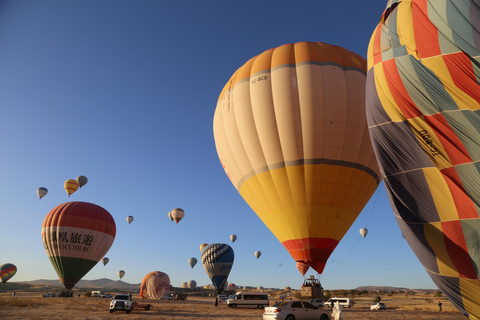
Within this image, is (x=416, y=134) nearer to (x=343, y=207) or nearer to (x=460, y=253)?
(x=460, y=253)

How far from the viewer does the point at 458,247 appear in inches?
369

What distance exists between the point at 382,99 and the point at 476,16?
10.4ft

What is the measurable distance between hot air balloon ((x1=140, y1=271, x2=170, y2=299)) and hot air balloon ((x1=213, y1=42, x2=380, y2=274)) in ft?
120

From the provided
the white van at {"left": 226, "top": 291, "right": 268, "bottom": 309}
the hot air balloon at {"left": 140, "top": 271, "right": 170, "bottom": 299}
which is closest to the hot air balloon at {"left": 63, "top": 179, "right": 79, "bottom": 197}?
the hot air balloon at {"left": 140, "top": 271, "right": 170, "bottom": 299}

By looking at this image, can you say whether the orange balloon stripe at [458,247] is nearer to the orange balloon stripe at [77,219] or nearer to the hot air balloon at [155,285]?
the orange balloon stripe at [77,219]

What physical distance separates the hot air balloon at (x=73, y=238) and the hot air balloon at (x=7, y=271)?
42927mm

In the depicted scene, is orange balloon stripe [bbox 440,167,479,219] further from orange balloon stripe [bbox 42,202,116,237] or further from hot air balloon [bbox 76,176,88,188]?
hot air balloon [bbox 76,176,88,188]

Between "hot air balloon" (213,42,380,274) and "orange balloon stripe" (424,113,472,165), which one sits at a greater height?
"hot air balloon" (213,42,380,274)

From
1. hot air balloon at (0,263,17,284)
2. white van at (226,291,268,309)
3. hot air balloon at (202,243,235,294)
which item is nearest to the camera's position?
white van at (226,291,268,309)

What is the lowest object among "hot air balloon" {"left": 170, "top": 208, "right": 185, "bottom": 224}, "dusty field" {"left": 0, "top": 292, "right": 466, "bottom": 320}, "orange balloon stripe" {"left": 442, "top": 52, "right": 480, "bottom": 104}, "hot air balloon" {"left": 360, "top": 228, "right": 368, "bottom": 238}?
"dusty field" {"left": 0, "top": 292, "right": 466, "bottom": 320}

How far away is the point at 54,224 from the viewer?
42.6m

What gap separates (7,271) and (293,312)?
82.9 metres

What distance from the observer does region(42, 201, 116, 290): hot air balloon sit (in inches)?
1657

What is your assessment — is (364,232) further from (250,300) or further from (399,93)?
(399,93)
